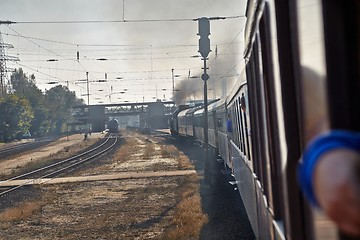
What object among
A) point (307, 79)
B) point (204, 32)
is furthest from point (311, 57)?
point (204, 32)

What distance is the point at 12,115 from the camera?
6053cm

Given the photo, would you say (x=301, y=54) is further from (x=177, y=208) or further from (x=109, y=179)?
(x=109, y=179)

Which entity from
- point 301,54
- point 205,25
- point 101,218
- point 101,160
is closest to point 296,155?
point 301,54

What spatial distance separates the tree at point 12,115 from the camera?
198ft

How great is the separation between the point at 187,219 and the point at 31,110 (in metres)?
63.8

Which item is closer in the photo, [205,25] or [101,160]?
[205,25]

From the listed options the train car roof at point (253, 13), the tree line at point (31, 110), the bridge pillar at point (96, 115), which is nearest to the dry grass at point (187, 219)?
the train car roof at point (253, 13)

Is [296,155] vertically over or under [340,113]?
under

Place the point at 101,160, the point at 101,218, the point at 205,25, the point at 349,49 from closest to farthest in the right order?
the point at 349,49
the point at 101,218
the point at 205,25
the point at 101,160

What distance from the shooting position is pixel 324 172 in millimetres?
941

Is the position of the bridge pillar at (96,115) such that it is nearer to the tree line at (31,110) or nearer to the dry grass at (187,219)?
the tree line at (31,110)

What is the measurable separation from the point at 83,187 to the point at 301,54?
684 inches

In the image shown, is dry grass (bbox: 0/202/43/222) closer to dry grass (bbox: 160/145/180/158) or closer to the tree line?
dry grass (bbox: 160/145/180/158)

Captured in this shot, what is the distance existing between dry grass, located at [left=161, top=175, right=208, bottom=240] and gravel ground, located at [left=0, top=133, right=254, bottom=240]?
0.02 m
